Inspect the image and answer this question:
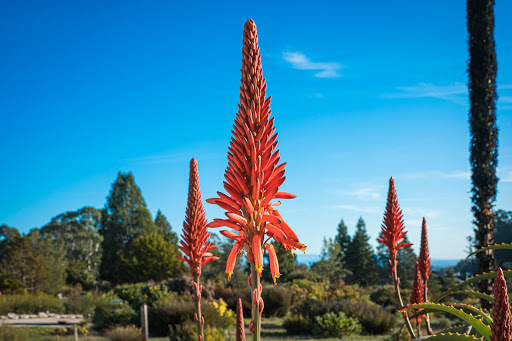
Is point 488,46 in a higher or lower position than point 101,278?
higher

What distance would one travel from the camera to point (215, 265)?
3741 centimetres

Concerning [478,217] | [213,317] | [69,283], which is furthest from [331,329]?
[69,283]

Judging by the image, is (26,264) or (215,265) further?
(215,265)

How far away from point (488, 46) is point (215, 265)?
28.5m

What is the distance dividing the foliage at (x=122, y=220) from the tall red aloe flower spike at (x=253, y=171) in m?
49.7

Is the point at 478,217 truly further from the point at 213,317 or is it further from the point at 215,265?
the point at 215,265

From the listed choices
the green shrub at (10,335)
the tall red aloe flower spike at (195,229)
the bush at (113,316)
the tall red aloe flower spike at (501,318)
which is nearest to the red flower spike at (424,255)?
the tall red aloe flower spike at (195,229)

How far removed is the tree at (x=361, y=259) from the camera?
4512cm

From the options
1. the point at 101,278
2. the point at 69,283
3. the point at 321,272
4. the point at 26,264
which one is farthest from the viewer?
the point at 101,278

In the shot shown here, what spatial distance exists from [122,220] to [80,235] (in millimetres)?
7860

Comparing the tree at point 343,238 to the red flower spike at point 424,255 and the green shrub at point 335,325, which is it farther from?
the red flower spike at point 424,255

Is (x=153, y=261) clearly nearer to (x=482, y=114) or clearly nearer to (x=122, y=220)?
(x=122, y=220)

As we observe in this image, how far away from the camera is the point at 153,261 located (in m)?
38.2

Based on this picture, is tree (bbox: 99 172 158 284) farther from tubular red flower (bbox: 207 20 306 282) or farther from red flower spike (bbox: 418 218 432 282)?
tubular red flower (bbox: 207 20 306 282)
